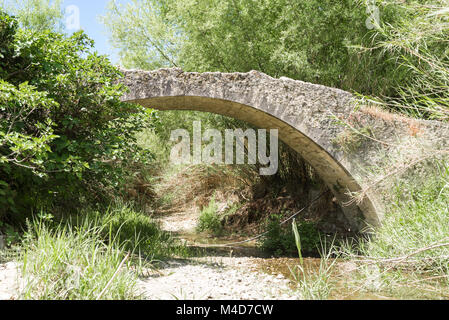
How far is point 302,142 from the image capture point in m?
5.92

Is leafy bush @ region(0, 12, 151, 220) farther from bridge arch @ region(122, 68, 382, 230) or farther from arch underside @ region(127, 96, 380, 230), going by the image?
arch underside @ region(127, 96, 380, 230)

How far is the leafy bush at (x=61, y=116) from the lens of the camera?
375 centimetres

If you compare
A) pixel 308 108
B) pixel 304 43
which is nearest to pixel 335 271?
pixel 308 108

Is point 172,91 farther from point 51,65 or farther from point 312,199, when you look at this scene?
point 312,199

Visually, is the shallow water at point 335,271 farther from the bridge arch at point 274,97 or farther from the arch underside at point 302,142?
the bridge arch at point 274,97

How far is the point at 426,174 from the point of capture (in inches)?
199

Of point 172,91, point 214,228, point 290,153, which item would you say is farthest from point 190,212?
point 172,91

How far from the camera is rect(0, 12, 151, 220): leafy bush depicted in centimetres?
375

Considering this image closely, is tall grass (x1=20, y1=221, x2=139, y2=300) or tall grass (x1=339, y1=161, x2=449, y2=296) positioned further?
tall grass (x1=339, y1=161, x2=449, y2=296)

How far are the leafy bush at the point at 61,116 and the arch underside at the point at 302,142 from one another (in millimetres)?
1169

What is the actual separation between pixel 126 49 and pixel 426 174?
795cm

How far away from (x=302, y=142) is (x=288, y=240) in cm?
163

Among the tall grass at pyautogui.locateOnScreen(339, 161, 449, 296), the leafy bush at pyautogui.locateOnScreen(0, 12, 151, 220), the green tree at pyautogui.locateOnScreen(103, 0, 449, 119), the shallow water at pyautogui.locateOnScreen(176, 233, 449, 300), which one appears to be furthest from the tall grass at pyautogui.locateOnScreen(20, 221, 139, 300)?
the green tree at pyautogui.locateOnScreen(103, 0, 449, 119)

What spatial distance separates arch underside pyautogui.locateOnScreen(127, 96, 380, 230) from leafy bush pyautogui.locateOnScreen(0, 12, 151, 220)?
1169mm
